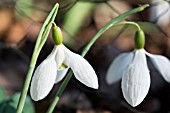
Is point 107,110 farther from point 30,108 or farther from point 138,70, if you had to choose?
point 138,70

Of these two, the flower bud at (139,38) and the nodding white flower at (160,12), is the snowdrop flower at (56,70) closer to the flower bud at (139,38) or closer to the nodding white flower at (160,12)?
the flower bud at (139,38)

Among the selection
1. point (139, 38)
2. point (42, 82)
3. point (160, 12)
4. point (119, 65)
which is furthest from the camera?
point (160, 12)

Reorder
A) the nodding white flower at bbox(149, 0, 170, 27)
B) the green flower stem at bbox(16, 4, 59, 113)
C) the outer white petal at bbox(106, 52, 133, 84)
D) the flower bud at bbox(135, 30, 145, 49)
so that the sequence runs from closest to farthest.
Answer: the green flower stem at bbox(16, 4, 59, 113) → the flower bud at bbox(135, 30, 145, 49) → the outer white petal at bbox(106, 52, 133, 84) → the nodding white flower at bbox(149, 0, 170, 27)

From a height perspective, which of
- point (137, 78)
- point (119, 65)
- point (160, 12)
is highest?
point (137, 78)

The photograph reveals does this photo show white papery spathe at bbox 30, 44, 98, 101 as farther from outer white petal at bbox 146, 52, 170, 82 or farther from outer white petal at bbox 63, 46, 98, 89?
outer white petal at bbox 146, 52, 170, 82

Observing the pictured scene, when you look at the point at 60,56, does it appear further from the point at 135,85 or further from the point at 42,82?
the point at 135,85

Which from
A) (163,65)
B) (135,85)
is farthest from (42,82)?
(163,65)

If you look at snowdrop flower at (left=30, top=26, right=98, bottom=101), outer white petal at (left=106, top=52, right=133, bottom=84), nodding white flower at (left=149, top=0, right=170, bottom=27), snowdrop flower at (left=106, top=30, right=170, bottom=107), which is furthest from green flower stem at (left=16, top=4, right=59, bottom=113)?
nodding white flower at (left=149, top=0, right=170, bottom=27)

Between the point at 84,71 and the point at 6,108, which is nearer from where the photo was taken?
the point at 84,71
